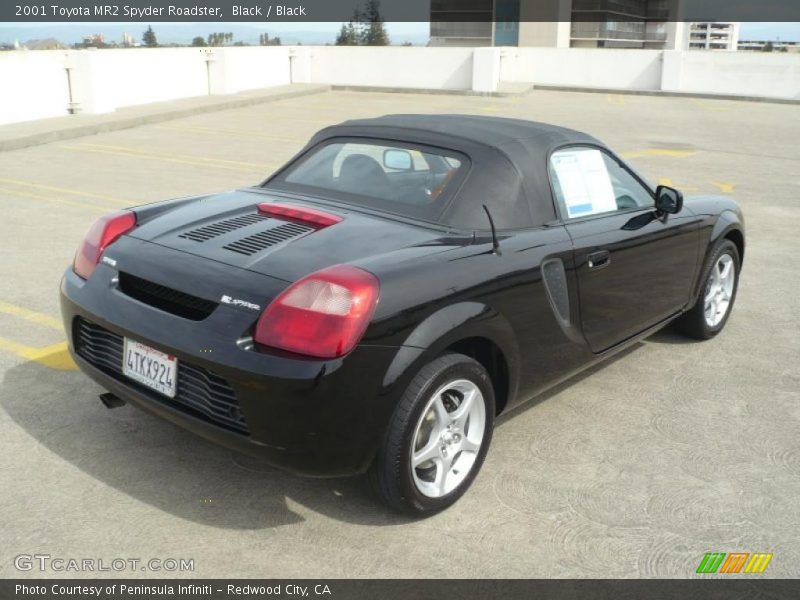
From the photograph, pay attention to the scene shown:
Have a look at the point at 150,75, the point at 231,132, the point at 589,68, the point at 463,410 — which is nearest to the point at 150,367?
the point at 463,410

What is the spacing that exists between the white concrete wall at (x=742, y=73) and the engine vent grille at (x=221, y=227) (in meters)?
28.8

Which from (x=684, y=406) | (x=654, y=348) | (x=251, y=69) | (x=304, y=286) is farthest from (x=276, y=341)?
(x=251, y=69)

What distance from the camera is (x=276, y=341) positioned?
119 inches

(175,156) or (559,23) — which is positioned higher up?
(559,23)

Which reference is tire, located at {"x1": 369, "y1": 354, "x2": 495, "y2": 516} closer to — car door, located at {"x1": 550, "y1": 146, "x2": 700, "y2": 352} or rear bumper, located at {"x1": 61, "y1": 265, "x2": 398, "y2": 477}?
rear bumper, located at {"x1": 61, "y1": 265, "x2": 398, "y2": 477}

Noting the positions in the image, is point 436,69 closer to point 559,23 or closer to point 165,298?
point 165,298

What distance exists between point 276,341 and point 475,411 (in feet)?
3.23

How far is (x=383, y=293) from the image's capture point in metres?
3.12

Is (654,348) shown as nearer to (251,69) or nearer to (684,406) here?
(684,406)

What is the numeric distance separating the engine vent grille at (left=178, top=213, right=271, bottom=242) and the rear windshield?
0.49 meters

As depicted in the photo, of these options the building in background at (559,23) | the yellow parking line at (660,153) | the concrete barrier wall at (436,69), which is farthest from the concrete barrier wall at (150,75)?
the building in background at (559,23)

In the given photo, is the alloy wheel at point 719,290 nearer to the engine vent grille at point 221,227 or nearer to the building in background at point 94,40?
the engine vent grille at point 221,227

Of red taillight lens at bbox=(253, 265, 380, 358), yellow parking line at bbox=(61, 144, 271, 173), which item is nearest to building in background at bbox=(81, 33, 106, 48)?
yellow parking line at bbox=(61, 144, 271, 173)

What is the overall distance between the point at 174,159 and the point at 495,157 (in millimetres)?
10380
